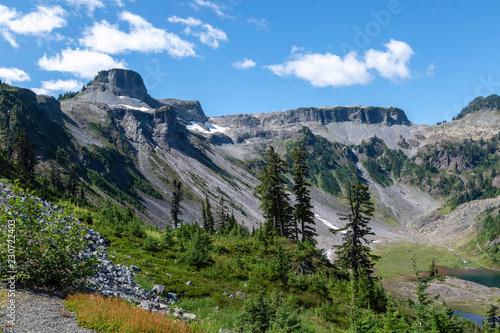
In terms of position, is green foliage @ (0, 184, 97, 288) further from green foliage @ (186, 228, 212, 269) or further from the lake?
the lake

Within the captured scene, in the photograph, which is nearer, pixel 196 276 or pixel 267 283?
pixel 196 276

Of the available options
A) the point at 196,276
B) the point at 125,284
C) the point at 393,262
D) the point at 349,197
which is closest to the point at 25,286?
the point at 125,284

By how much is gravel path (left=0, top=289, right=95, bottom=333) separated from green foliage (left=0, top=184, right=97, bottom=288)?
699mm

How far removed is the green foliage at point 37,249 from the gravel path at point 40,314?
2.29ft

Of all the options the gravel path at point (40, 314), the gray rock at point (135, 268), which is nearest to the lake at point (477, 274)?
the gray rock at point (135, 268)

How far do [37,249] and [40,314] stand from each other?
111 inches

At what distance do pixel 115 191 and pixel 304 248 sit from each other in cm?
13535

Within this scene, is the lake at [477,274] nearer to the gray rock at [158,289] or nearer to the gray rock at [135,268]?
the gray rock at [158,289]

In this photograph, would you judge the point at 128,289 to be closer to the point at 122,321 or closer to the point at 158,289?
the point at 158,289

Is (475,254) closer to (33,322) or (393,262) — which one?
(393,262)

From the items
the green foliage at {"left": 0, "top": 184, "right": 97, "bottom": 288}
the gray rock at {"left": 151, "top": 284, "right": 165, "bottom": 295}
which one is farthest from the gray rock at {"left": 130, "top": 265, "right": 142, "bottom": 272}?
the green foliage at {"left": 0, "top": 184, "right": 97, "bottom": 288}

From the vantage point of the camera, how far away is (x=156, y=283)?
15945 mm

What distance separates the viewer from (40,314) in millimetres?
9414

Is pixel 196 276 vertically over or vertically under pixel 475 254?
over
